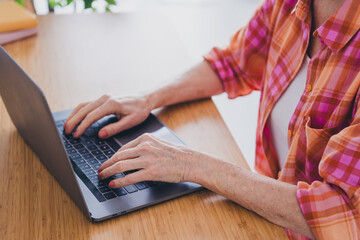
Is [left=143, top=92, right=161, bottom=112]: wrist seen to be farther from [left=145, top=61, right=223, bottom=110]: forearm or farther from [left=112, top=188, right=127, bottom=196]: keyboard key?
[left=112, top=188, right=127, bottom=196]: keyboard key

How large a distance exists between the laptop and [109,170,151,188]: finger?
1 centimetres

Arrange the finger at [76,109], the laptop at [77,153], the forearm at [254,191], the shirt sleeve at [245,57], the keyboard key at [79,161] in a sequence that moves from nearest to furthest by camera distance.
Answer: the laptop at [77,153] → the forearm at [254,191] → the keyboard key at [79,161] → the finger at [76,109] → the shirt sleeve at [245,57]

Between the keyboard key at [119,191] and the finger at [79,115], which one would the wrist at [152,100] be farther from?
the keyboard key at [119,191]

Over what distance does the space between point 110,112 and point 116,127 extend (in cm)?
5

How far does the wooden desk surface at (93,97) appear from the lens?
80cm

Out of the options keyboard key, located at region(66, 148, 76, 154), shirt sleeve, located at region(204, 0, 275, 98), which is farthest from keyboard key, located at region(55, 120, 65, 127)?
shirt sleeve, located at region(204, 0, 275, 98)

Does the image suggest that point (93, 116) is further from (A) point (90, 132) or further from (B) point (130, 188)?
(B) point (130, 188)

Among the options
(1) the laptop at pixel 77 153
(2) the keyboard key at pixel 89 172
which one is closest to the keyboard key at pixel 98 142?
(1) the laptop at pixel 77 153

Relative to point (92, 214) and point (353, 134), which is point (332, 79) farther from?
point (92, 214)

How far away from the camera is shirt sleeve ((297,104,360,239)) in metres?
0.80

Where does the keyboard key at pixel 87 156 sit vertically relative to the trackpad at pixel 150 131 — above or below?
above

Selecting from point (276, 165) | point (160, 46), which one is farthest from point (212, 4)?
point (276, 165)

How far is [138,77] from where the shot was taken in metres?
1.27

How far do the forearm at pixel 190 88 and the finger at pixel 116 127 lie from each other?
0.09 m
